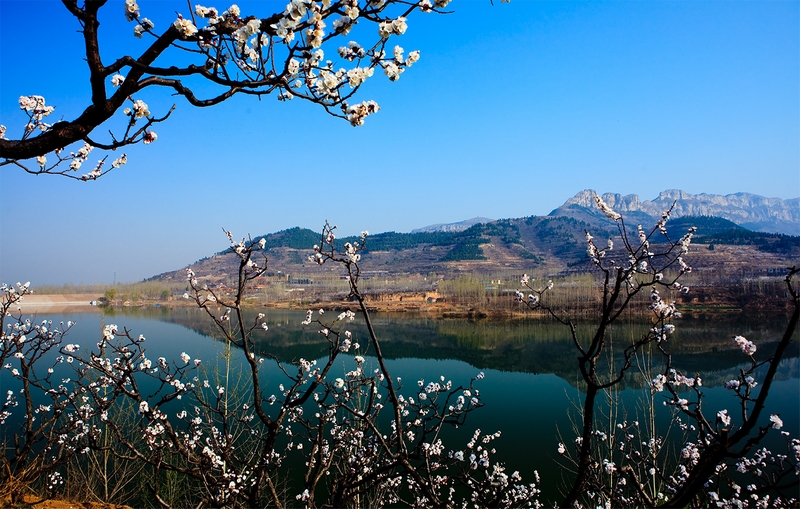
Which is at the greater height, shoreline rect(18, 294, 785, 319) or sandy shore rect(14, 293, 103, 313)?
sandy shore rect(14, 293, 103, 313)

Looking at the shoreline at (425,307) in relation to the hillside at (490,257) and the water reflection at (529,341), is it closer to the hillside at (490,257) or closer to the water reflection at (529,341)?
the water reflection at (529,341)

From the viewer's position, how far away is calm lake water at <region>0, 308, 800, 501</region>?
10250 millimetres

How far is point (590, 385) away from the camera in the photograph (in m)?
1.42

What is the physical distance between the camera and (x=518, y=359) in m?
20.2


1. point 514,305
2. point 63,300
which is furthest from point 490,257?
point 63,300

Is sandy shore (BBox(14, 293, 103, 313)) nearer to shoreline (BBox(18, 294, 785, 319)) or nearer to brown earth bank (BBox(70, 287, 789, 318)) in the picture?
shoreline (BBox(18, 294, 785, 319))

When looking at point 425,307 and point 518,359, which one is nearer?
point 518,359

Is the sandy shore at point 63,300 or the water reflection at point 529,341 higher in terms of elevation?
the sandy shore at point 63,300

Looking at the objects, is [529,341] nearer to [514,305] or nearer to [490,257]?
[514,305]

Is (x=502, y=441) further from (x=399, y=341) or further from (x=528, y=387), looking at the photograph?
(x=399, y=341)

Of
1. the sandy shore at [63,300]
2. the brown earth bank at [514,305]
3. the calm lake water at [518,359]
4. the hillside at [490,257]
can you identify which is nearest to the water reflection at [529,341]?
the calm lake water at [518,359]

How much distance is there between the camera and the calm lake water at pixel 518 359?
33.6 ft

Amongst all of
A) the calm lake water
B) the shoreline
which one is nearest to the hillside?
the shoreline

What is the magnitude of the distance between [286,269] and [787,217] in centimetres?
20731
